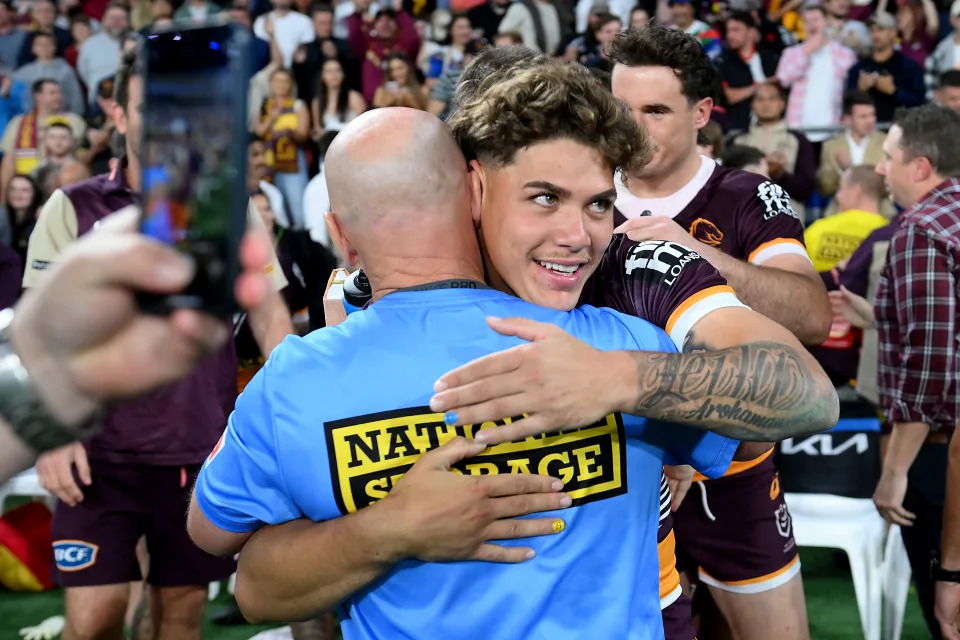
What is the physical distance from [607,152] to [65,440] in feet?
4.36

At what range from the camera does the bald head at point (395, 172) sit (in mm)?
2062

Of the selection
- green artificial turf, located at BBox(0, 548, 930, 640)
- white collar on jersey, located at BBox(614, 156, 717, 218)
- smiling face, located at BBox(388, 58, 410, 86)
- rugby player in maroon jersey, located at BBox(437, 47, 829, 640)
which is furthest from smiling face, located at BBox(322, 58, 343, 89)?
rugby player in maroon jersey, located at BBox(437, 47, 829, 640)

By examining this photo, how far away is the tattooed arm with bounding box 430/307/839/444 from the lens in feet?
6.10

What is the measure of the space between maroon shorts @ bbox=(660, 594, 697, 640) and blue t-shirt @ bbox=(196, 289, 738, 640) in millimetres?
749

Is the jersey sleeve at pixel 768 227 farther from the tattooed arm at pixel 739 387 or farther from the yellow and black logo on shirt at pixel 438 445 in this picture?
the yellow and black logo on shirt at pixel 438 445

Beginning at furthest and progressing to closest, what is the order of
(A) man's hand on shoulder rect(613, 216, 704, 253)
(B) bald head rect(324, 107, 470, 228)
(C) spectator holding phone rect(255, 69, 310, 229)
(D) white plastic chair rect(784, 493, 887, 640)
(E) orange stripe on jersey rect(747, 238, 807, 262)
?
(C) spectator holding phone rect(255, 69, 310, 229) < (D) white plastic chair rect(784, 493, 887, 640) < (E) orange stripe on jersey rect(747, 238, 807, 262) < (A) man's hand on shoulder rect(613, 216, 704, 253) < (B) bald head rect(324, 107, 470, 228)

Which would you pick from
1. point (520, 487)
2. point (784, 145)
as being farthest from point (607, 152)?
point (784, 145)

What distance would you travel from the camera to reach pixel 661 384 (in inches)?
77.5

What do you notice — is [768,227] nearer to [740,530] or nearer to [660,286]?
[740,530]

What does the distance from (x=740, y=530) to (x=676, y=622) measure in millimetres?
933

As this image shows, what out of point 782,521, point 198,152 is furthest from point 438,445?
point 782,521

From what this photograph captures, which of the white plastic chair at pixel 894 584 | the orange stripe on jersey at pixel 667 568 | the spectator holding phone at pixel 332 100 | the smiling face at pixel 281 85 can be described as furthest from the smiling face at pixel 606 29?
the orange stripe on jersey at pixel 667 568

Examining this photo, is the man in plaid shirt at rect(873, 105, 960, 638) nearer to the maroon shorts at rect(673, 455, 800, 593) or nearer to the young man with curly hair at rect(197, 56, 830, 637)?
the maroon shorts at rect(673, 455, 800, 593)

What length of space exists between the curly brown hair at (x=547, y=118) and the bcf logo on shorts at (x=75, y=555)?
2.57m
